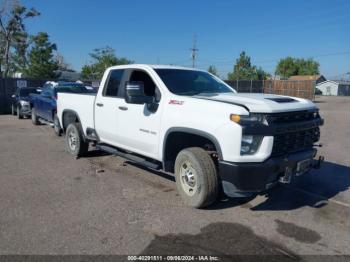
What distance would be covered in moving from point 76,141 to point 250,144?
4793 millimetres

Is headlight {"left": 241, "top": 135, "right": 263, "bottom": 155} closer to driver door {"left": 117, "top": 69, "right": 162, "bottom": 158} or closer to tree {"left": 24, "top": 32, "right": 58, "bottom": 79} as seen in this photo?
driver door {"left": 117, "top": 69, "right": 162, "bottom": 158}

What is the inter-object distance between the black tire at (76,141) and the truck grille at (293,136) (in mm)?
4664

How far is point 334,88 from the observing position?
96562 millimetres

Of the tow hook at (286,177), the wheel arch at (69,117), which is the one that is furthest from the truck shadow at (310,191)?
the wheel arch at (69,117)

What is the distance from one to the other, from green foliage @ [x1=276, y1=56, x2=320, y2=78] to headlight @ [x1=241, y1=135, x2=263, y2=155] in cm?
8452

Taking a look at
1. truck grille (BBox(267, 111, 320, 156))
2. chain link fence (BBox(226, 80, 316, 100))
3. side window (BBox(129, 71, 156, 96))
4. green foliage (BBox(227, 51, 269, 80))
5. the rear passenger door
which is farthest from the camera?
green foliage (BBox(227, 51, 269, 80))

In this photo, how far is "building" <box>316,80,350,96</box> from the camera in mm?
92500

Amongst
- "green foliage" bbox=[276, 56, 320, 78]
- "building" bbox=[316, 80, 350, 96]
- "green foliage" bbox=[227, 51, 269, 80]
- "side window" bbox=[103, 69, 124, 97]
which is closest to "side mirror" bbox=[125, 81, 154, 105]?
"side window" bbox=[103, 69, 124, 97]

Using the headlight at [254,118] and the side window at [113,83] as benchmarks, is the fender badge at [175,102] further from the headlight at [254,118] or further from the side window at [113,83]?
the side window at [113,83]

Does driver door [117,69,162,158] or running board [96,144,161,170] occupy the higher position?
driver door [117,69,162,158]

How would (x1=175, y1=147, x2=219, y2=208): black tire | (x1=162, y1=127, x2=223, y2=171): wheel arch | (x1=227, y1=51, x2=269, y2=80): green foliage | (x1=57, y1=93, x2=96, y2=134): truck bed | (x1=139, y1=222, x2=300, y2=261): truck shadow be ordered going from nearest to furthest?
1. (x1=139, y1=222, x2=300, y2=261): truck shadow
2. (x1=175, y1=147, x2=219, y2=208): black tire
3. (x1=162, y1=127, x2=223, y2=171): wheel arch
4. (x1=57, y1=93, x2=96, y2=134): truck bed
5. (x1=227, y1=51, x2=269, y2=80): green foliage

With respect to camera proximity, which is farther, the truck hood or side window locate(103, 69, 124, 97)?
side window locate(103, 69, 124, 97)

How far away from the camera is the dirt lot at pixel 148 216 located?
384cm

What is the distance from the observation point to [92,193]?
5539 millimetres
